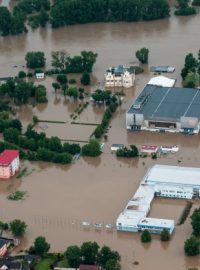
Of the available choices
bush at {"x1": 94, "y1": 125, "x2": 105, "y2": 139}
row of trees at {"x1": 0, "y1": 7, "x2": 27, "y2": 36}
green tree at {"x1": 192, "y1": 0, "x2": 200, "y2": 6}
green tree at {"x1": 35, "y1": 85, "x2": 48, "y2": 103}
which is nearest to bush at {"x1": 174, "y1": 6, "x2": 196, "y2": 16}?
green tree at {"x1": 192, "y1": 0, "x2": 200, "y2": 6}

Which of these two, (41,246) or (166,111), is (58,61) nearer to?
(166,111)

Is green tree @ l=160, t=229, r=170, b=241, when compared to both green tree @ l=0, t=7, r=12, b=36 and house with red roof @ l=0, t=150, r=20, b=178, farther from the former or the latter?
green tree @ l=0, t=7, r=12, b=36

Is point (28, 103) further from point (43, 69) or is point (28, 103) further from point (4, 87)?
point (43, 69)

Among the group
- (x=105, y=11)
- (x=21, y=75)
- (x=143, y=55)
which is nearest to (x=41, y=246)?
(x=21, y=75)

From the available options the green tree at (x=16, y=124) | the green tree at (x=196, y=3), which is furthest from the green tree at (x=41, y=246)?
the green tree at (x=196, y=3)

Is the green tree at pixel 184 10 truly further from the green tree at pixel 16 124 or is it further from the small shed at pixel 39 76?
the green tree at pixel 16 124

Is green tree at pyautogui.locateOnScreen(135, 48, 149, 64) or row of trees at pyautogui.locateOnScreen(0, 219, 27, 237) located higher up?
green tree at pyautogui.locateOnScreen(135, 48, 149, 64)

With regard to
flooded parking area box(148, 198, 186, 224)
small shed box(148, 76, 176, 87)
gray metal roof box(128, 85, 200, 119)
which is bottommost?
flooded parking area box(148, 198, 186, 224)
